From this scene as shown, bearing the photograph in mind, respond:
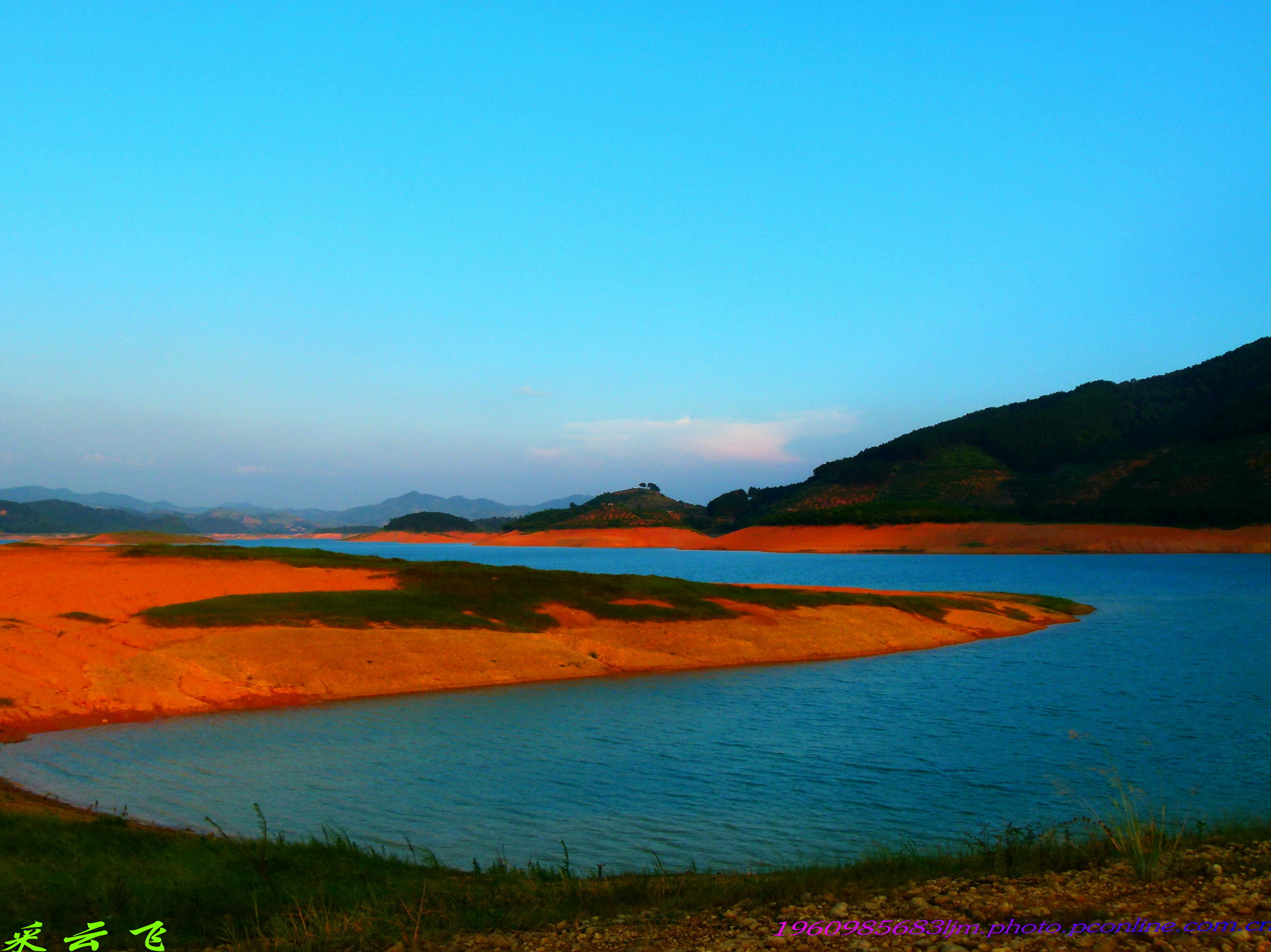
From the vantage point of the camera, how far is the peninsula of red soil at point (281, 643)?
22.9 meters

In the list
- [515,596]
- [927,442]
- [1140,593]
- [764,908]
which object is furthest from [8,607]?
[927,442]

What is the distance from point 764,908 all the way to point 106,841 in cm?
862

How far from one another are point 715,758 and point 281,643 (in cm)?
1642

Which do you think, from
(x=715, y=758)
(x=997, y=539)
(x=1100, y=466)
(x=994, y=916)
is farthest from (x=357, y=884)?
(x=1100, y=466)

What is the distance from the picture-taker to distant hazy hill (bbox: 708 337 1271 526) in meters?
121

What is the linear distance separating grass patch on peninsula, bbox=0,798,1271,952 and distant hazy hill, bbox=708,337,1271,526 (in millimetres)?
127237

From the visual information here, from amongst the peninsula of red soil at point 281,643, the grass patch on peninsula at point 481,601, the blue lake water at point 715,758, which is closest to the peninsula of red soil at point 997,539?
the grass patch on peninsula at point 481,601

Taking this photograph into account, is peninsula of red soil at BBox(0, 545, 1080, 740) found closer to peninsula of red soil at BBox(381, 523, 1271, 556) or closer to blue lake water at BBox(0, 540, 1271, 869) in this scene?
blue lake water at BBox(0, 540, 1271, 869)

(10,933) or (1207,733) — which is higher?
(10,933)

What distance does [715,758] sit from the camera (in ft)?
57.1

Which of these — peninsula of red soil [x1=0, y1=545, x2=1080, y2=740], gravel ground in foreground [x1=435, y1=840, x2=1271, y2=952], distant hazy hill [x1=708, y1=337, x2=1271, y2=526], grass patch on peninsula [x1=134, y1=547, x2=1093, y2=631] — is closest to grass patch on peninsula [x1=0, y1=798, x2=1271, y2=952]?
gravel ground in foreground [x1=435, y1=840, x2=1271, y2=952]

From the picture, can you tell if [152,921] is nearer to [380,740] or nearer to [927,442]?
[380,740]

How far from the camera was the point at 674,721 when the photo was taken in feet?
69.1

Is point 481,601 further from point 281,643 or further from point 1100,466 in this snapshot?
point 1100,466
